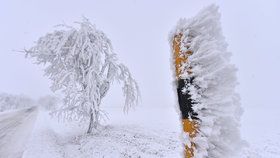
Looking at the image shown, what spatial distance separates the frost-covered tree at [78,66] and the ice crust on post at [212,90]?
13428 millimetres

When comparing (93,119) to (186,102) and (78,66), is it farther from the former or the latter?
(186,102)

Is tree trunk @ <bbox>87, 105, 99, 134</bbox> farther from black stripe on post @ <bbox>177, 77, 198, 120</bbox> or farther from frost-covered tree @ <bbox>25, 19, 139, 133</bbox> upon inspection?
black stripe on post @ <bbox>177, 77, 198, 120</bbox>

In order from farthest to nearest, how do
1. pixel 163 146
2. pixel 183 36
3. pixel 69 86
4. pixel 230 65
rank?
pixel 69 86, pixel 163 146, pixel 183 36, pixel 230 65

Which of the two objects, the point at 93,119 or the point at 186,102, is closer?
the point at 186,102

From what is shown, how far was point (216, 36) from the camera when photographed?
132cm

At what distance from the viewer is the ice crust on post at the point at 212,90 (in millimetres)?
1211

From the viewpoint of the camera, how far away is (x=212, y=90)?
1.27m

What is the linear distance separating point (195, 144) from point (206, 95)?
0.84ft

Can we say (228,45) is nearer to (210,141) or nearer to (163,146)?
(210,141)

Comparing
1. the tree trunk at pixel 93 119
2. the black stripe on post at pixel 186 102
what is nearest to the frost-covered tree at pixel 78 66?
the tree trunk at pixel 93 119

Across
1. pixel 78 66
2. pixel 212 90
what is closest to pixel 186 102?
pixel 212 90

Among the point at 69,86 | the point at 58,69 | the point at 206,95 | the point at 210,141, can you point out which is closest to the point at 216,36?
the point at 206,95

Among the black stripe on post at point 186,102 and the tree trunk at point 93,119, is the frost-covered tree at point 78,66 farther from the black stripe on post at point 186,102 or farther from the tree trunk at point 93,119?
the black stripe on post at point 186,102

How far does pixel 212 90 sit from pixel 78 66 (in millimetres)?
14729
